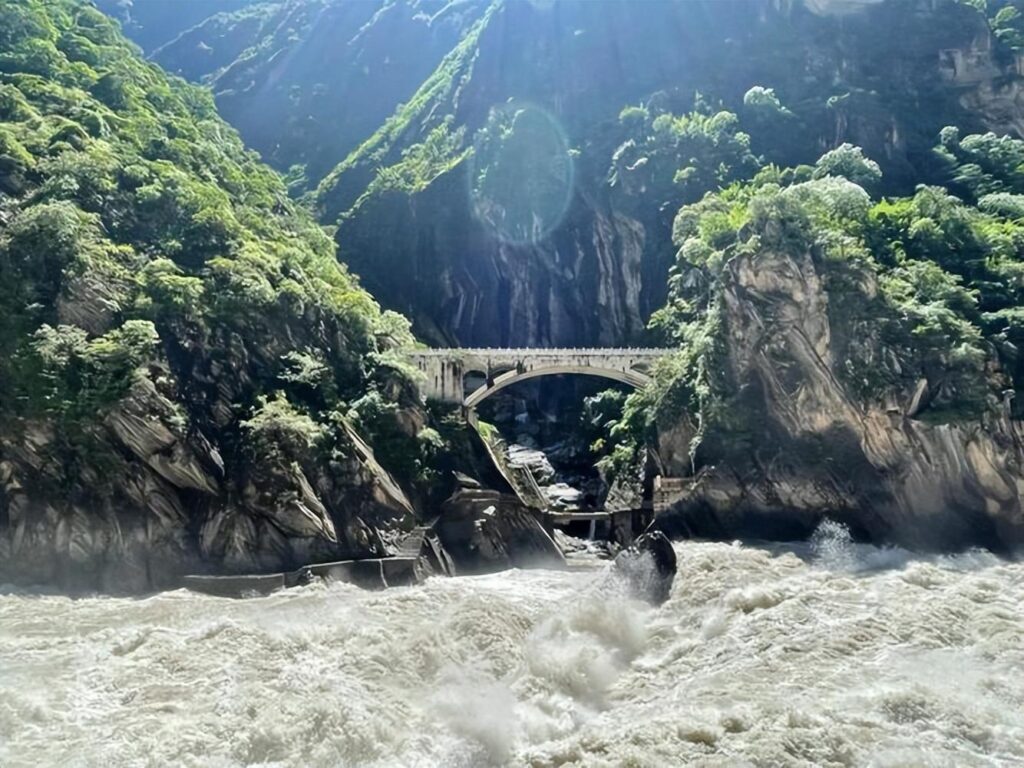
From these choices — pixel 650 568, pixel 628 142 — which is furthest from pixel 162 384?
pixel 628 142

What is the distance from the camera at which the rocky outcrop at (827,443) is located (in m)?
45.2

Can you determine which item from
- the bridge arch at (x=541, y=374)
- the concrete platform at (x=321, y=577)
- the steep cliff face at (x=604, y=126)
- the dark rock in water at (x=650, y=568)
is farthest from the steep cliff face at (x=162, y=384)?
the steep cliff face at (x=604, y=126)

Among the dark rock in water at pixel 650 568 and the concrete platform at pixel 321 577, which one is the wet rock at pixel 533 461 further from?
the dark rock in water at pixel 650 568

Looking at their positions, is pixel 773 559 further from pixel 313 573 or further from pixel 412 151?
pixel 412 151

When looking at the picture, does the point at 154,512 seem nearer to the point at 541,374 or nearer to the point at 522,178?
the point at 541,374

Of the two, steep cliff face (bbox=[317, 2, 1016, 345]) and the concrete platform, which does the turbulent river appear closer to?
the concrete platform

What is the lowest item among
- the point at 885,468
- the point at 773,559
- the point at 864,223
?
the point at 773,559

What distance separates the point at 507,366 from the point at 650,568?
2737 centimetres

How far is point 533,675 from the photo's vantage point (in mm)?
27297

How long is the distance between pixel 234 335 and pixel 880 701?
1522 inches

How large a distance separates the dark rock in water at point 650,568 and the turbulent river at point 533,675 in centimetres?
69

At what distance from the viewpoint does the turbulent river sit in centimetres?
2259

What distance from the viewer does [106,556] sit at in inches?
1598

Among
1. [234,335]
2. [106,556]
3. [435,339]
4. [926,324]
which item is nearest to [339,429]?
[234,335]
